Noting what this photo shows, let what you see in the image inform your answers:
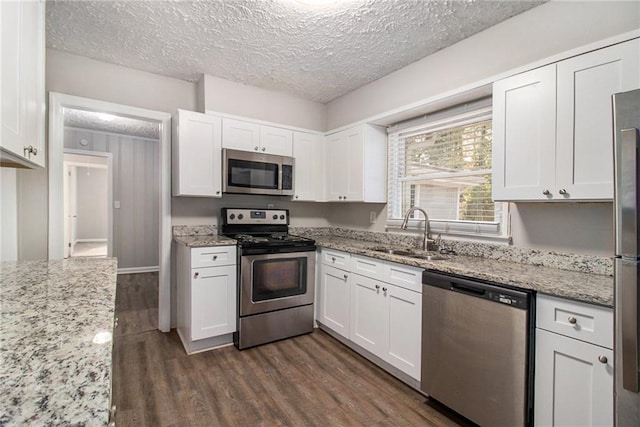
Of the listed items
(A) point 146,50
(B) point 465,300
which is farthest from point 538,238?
(A) point 146,50

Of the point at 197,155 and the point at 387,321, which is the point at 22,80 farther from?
the point at 387,321

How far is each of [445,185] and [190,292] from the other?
2.35 meters

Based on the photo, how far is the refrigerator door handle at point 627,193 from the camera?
42.7 inches

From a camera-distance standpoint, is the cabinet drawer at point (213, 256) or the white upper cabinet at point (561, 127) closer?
the white upper cabinet at point (561, 127)

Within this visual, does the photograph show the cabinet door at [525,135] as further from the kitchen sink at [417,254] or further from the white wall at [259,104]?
the white wall at [259,104]

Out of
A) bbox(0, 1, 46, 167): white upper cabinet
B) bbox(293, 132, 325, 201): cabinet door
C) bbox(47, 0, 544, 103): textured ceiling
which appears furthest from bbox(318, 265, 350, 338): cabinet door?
bbox(0, 1, 46, 167): white upper cabinet

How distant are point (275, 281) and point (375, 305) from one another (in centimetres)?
95

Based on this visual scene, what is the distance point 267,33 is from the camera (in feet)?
7.61

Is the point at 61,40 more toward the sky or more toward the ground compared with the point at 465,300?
more toward the sky

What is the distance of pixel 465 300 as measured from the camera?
1742mm

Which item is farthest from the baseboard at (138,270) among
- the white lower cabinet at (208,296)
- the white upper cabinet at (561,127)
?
the white upper cabinet at (561,127)

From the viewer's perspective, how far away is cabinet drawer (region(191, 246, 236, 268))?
8.41 ft

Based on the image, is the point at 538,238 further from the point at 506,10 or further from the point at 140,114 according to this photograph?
the point at 140,114

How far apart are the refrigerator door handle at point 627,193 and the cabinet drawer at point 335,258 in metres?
1.82
